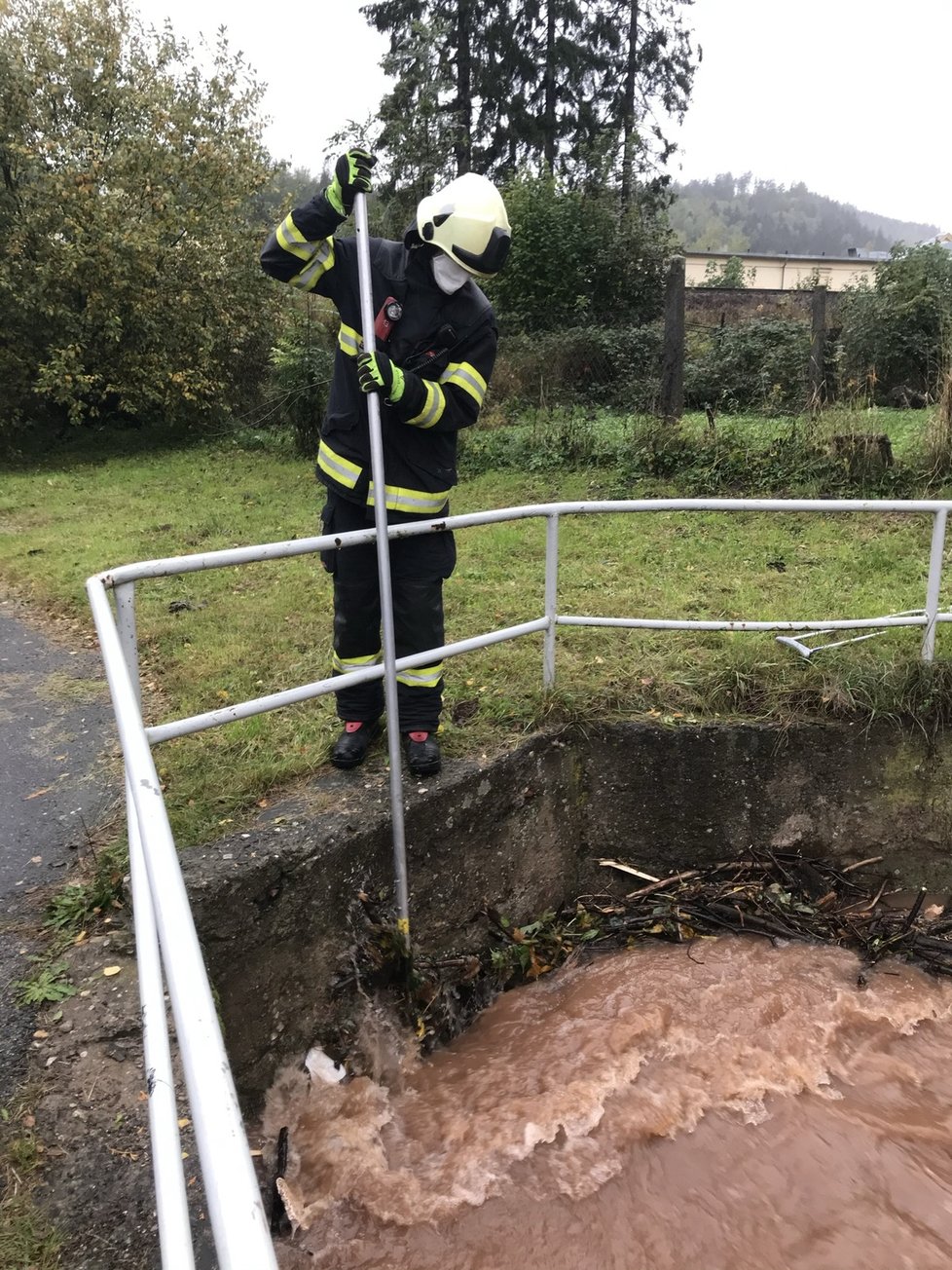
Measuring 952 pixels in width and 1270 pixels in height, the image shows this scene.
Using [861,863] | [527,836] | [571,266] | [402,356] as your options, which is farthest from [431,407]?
[571,266]

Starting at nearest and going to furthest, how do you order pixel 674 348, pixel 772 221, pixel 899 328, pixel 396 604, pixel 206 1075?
pixel 206 1075 < pixel 396 604 < pixel 674 348 < pixel 899 328 < pixel 772 221

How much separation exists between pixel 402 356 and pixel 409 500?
0.51 metres

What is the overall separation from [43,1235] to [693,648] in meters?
3.70

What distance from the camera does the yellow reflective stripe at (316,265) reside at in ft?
10.0

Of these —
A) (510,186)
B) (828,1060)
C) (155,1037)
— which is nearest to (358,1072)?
(828,1060)

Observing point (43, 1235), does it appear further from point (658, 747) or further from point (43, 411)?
point (43, 411)

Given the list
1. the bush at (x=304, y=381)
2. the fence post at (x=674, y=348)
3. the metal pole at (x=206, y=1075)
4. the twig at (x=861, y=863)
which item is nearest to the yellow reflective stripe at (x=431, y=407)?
the metal pole at (x=206, y=1075)

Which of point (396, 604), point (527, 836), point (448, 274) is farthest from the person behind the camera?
point (527, 836)

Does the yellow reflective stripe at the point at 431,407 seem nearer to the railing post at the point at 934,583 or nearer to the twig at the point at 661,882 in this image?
the railing post at the point at 934,583

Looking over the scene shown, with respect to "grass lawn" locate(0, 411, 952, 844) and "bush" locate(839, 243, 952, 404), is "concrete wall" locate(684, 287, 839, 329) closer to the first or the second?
"bush" locate(839, 243, 952, 404)

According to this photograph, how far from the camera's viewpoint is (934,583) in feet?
12.9

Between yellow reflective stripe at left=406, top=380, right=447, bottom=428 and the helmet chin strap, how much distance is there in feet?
1.16

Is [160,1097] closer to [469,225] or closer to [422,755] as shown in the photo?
[422,755]

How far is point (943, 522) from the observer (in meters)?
3.84
